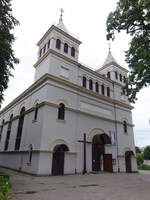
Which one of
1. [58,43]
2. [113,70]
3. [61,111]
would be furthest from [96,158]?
[58,43]

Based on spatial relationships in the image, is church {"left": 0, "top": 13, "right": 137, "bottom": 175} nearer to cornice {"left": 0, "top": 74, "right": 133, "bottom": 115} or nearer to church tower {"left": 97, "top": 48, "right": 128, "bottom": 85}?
cornice {"left": 0, "top": 74, "right": 133, "bottom": 115}

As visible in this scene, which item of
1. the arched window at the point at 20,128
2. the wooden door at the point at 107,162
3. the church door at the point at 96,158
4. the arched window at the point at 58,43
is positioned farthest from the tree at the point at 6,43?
the wooden door at the point at 107,162

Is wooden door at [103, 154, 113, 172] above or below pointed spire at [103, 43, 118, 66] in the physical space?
below

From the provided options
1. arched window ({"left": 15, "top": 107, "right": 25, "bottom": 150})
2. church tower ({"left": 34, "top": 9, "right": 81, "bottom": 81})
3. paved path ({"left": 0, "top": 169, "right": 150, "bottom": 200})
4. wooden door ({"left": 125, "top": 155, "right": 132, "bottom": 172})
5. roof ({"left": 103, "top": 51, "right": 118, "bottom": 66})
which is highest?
roof ({"left": 103, "top": 51, "right": 118, "bottom": 66})

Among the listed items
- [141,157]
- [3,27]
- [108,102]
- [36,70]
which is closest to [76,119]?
[108,102]

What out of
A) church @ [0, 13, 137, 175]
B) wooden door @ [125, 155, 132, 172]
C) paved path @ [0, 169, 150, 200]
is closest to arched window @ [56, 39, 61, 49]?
church @ [0, 13, 137, 175]

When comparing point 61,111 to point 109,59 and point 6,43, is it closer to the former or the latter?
point 6,43

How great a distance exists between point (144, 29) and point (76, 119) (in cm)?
1236

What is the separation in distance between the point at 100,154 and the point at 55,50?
15.1 meters

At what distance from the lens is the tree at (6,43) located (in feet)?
40.3

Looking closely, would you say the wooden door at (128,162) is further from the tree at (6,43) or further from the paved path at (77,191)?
the tree at (6,43)

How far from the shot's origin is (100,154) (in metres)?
23.0

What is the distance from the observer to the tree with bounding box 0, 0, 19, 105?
1227 centimetres

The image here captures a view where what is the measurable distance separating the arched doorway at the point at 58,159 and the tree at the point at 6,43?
810 cm
